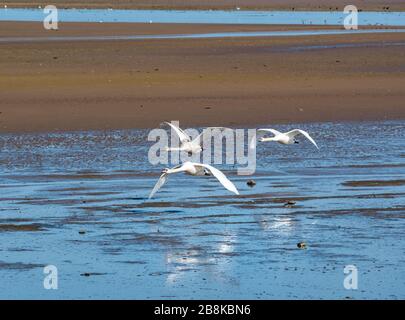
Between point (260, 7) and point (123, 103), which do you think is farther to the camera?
point (260, 7)

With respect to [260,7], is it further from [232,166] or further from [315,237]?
[315,237]

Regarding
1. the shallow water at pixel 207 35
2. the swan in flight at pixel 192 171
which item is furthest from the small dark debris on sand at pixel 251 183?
the shallow water at pixel 207 35

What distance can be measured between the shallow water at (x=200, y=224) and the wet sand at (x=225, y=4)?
42690mm

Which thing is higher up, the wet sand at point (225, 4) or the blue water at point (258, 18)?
the wet sand at point (225, 4)

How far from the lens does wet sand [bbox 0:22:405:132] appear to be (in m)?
19.5

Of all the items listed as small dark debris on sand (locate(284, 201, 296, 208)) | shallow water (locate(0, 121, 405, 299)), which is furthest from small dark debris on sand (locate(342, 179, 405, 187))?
small dark debris on sand (locate(284, 201, 296, 208))

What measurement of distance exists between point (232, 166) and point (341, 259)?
195 inches

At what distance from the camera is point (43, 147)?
54.0 feet

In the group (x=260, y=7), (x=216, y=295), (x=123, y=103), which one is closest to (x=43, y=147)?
(x=123, y=103)

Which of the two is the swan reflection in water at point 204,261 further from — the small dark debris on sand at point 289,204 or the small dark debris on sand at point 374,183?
the small dark debris on sand at point 374,183

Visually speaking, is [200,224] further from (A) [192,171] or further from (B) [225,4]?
(B) [225,4]

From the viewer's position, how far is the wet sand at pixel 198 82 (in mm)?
19531
